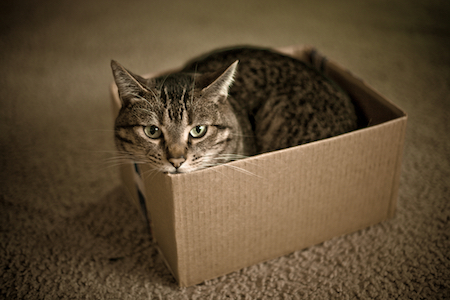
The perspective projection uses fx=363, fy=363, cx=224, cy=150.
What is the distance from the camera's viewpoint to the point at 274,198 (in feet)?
3.31

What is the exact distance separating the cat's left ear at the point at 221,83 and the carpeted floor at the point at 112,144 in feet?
1.70

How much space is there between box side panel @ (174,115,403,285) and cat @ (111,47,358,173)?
97 millimetres

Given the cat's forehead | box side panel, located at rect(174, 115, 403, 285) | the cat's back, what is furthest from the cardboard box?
the cat's forehead

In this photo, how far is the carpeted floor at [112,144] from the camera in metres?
1.06

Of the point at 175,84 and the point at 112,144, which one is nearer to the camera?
the point at 175,84

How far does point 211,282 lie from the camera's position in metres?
1.07

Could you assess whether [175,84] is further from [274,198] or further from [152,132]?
[274,198]

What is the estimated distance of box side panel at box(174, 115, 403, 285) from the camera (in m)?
0.92

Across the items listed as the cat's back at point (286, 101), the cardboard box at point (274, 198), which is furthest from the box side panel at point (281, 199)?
the cat's back at point (286, 101)

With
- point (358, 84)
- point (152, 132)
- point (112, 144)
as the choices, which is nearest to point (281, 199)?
point (152, 132)

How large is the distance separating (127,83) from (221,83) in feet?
0.79

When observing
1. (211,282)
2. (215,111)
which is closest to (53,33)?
(215,111)

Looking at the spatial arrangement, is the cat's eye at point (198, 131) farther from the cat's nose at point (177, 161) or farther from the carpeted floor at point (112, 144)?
the carpeted floor at point (112, 144)

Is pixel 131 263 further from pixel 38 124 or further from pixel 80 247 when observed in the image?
pixel 38 124
